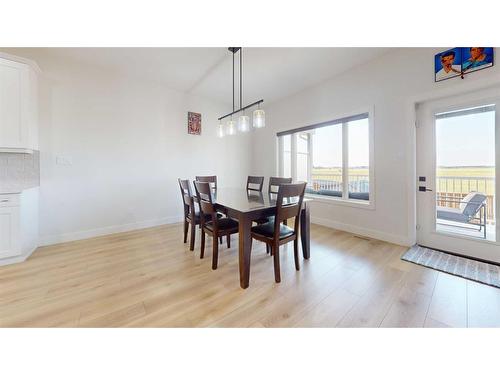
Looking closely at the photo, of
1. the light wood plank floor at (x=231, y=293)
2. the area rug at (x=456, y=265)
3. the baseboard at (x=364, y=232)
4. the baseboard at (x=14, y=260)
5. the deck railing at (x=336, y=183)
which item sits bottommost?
the light wood plank floor at (x=231, y=293)

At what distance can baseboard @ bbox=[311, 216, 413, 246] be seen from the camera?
2650 millimetres

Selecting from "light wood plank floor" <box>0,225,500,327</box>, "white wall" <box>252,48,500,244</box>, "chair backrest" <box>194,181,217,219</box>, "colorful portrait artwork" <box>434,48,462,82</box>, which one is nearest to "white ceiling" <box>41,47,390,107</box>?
"white wall" <box>252,48,500,244</box>

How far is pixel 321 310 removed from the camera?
1.43m

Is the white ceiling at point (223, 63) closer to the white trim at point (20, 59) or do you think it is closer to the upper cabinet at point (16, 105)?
the white trim at point (20, 59)

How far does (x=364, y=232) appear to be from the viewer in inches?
120

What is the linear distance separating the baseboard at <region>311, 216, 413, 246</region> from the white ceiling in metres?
2.54

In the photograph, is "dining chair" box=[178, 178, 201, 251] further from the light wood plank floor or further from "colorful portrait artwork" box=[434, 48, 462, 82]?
"colorful portrait artwork" box=[434, 48, 462, 82]

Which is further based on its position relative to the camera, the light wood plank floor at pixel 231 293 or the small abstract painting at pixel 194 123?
the small abstract painting at pixel 194 123

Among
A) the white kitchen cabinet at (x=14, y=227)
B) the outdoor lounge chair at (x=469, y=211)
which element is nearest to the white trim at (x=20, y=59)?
the white kitchen cabinet at (x=14, y=227)

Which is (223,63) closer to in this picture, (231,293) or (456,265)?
(231,293)

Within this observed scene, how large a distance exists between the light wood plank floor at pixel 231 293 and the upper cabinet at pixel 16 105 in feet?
4.61

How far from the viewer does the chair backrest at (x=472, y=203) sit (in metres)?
2.19
